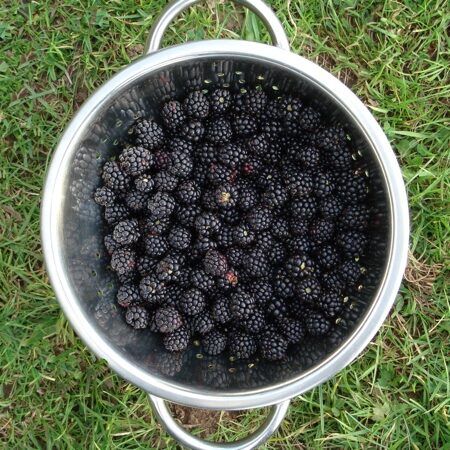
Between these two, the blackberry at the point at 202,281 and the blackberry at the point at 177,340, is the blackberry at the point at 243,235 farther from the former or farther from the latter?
the blackberry at the point at 177,340

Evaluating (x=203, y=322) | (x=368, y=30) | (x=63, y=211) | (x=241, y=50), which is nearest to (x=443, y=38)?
(x=368, y=30)

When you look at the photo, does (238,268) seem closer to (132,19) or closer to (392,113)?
(392,113)

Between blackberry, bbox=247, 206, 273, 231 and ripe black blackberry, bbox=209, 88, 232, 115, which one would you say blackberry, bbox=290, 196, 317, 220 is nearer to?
blackberry, bbox=247, 206, 273, 231

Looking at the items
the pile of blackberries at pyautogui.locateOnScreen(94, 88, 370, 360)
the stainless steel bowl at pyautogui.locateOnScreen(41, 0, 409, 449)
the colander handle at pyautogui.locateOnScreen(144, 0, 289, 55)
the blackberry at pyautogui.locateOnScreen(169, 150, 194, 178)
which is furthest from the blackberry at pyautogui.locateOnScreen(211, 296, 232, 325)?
the colander handle at pyautogui.locateOnScreen(144, 0, 289, 55)

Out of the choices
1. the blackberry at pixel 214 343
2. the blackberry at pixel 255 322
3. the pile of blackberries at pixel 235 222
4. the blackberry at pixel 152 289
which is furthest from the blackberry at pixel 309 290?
the blackberry at pixel 152 289

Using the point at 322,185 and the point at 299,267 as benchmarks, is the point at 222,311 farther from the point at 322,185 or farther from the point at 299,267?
the point at 322,185
